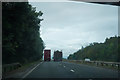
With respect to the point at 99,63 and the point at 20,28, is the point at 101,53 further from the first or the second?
the point at 20,28

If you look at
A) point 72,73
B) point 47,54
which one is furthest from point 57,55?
point 72,73

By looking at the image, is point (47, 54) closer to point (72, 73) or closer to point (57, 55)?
point (57, 55)

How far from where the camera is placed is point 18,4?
2198cm

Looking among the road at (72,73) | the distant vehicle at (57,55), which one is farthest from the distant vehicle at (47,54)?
the road at (72,73)

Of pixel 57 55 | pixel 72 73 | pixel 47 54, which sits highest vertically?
pixel 47 54

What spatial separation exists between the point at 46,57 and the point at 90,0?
5551 cm

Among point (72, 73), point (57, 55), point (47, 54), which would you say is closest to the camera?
point (72, 73)

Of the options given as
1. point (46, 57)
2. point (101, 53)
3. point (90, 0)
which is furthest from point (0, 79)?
point (101, 53)

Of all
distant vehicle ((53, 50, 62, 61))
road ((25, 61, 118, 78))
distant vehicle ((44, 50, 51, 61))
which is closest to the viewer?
road ((25, 61, 118, 78))

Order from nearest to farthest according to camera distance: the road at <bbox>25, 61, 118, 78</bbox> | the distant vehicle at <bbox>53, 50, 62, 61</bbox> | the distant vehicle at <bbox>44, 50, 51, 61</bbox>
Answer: the road at <bbox>25, 61, 118, 78</bbox>
the distant vehicle at <bbox>53, 50, 62, 61</bbox>
the distant vehicle at <bbox>44, 50, 51, 61</bbox>

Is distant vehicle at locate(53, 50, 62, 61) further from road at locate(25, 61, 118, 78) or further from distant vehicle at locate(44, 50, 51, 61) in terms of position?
road at locate(25, 61, 118, 78)

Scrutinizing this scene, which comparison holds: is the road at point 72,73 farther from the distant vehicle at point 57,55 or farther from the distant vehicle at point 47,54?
the distant vehicle at point 47,54

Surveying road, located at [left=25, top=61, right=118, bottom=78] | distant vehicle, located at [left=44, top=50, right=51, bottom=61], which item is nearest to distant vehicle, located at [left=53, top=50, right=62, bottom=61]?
distant vehicle, located at [left=44, top=50, right=51, bottom=61]

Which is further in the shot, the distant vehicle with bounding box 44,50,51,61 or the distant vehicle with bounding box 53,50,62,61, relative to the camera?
the distant vehicle with bounding box 44,50,51,61
